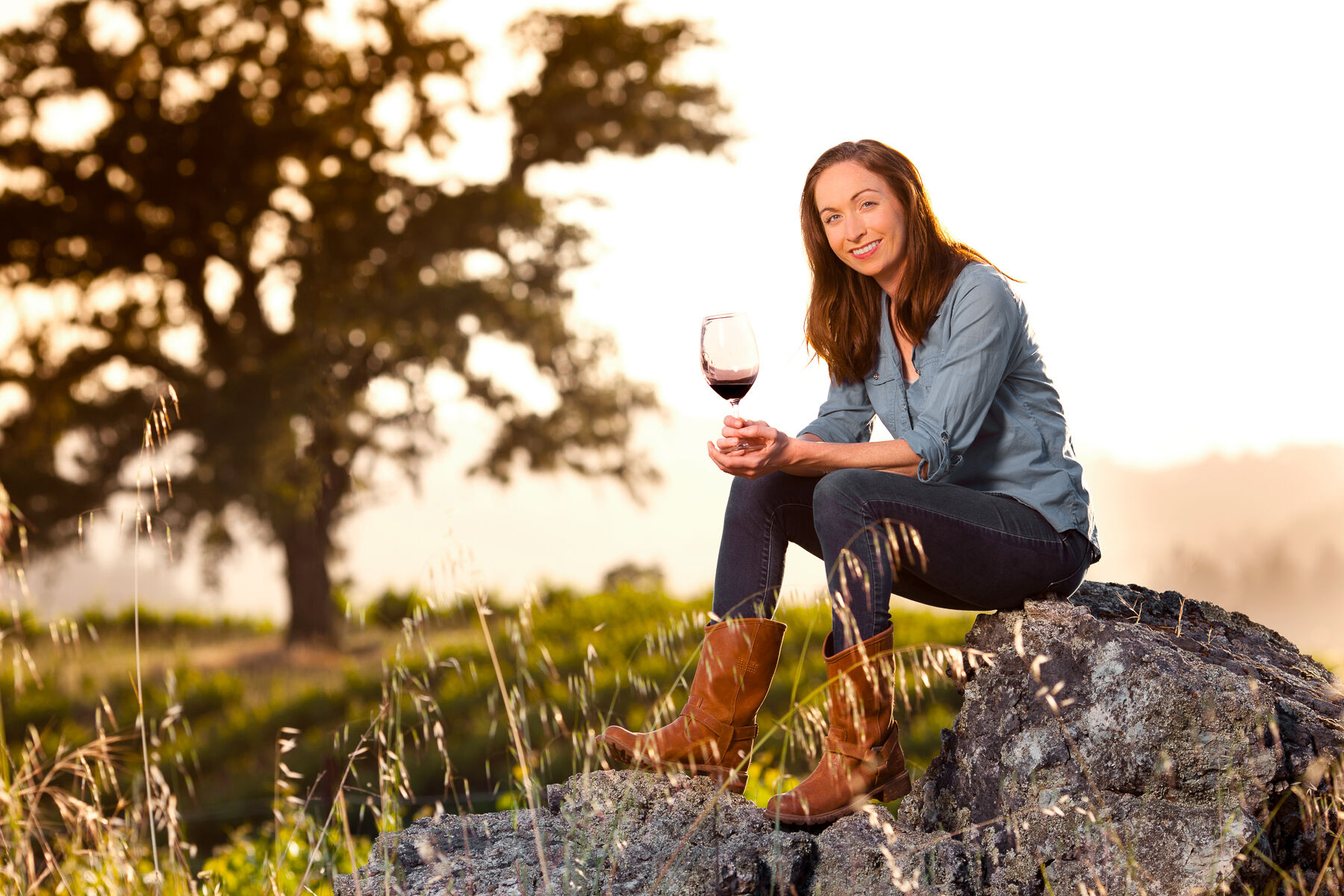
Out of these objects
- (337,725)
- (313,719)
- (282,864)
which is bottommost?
(313,719)

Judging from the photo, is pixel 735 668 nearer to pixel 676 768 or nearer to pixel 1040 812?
pixel 676 768

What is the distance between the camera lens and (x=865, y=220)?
2652mm

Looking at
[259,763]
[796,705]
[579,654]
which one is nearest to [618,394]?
[579,654]

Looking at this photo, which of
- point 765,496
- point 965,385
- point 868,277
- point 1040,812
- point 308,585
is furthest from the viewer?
point 308,585

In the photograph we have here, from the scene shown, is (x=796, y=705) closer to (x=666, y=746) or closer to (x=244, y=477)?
(x=666, y=746)

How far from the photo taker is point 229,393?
9172mm

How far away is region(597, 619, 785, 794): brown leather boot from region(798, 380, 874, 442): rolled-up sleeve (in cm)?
64

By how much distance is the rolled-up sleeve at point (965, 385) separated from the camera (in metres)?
2.46

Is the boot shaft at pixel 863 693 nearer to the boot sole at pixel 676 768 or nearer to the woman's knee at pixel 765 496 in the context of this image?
the boot sole at pixel 676 768

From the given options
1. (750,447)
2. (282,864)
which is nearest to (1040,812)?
(750,447)

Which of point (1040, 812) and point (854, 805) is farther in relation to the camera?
point (854, 805)

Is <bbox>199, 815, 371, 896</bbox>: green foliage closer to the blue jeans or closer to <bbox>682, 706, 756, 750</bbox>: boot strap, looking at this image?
<bbox>682, 706, 756, 750</bbox>: boot strap

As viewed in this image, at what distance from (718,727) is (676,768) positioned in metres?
0.14

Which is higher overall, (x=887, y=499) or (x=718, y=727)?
(x=887, y=499)
